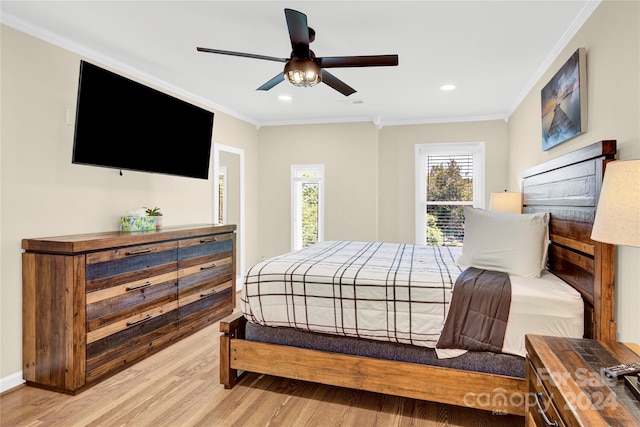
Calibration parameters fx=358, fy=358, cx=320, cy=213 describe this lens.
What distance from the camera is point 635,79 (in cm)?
173

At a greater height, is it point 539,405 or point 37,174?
point 37,174

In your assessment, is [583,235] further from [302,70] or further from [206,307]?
[206,307]

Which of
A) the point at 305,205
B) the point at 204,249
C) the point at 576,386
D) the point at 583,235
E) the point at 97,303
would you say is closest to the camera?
the point at 576,386

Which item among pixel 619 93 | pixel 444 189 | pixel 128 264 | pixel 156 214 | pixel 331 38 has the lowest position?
pixel 128 264

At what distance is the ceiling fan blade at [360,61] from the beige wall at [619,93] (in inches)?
45.6

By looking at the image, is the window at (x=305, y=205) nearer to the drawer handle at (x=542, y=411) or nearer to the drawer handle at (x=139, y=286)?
the drawer handle at (x=139, y=286)

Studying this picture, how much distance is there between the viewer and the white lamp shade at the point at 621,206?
1.09m

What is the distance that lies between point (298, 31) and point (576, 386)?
2.08 metres

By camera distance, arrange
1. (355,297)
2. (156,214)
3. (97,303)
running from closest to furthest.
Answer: (355,297)
(97,303)
(156,214)

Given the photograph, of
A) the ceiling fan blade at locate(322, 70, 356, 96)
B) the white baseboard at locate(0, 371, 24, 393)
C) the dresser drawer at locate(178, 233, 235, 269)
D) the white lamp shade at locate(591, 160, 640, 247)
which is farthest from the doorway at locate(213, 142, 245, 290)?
the white lamp shade at locate(591, 160, 640, 247)

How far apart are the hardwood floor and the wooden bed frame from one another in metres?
0.15

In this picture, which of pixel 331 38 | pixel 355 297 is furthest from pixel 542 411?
pixel 331 38

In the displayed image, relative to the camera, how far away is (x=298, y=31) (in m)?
2.08

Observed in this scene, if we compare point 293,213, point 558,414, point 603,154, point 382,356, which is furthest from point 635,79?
point 293,213
